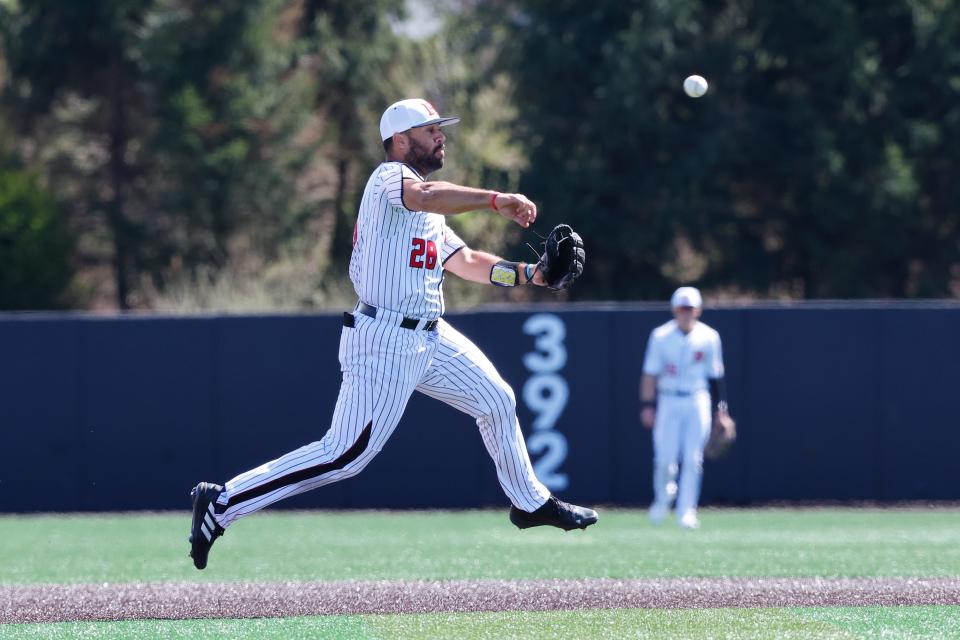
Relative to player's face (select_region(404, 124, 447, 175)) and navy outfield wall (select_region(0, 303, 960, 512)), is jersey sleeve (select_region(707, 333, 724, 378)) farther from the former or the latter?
player's face (select_region(404, 124, 447, 175))

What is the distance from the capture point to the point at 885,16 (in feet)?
71.6

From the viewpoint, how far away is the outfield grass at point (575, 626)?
5.34 metres

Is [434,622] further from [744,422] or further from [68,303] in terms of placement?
[68,303]

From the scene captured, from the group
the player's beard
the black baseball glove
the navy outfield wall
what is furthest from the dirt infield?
the navy outfield wall

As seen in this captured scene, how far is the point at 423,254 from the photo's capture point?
579cm

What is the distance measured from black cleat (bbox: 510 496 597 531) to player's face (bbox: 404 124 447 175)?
1537 mm

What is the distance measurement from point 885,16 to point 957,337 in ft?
33.9

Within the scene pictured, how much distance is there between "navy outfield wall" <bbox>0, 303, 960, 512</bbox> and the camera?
1277 centimetres

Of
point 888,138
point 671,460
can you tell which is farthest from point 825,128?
point 671,460

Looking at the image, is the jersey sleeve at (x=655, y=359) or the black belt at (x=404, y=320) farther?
the jersey sleeve at (x=655, y=359)

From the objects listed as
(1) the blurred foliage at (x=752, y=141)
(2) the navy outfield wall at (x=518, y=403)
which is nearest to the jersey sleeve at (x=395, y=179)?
(2) the navy outfield wall at (x=518, y=403)

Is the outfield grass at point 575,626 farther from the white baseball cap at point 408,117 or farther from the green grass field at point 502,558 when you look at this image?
the white baseball cap at point 408,117

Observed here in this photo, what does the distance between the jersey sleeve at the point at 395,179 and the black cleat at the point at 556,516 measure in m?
1.44

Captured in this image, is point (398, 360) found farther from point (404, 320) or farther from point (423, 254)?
point (423, 254)
